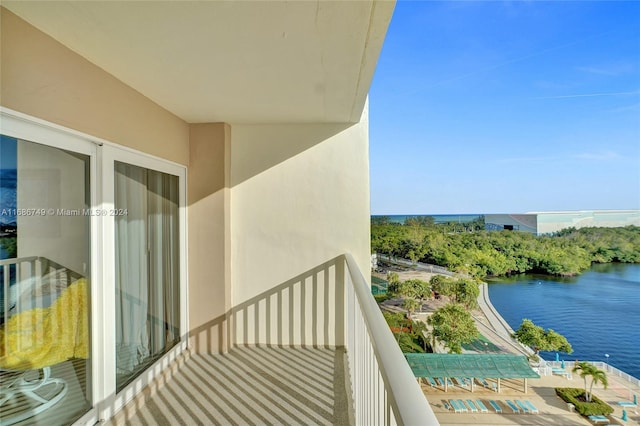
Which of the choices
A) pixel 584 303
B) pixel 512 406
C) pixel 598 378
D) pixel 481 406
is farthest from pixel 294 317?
pixel 584 303

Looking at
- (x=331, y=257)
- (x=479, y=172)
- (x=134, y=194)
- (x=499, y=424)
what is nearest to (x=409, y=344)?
(x=499, y=424)

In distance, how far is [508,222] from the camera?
5.79 meters

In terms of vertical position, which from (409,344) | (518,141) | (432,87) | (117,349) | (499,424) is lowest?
(499,424)

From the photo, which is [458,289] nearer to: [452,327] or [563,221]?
[452,327]

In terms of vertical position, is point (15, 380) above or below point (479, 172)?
below

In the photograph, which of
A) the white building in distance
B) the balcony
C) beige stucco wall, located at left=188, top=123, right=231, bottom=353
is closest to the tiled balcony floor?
the balcony

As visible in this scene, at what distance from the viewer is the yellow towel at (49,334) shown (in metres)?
1.45

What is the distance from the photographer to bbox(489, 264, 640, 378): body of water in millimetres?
4922

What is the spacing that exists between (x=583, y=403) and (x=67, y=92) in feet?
20.6

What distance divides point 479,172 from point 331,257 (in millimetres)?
10202

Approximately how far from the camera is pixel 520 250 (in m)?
4.91

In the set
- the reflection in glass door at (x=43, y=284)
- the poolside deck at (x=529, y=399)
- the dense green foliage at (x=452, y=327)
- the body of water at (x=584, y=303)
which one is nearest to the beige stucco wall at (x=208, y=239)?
the reflection in glass door at (x=43, y=284)

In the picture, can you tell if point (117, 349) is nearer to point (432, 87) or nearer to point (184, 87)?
point (184, 87)

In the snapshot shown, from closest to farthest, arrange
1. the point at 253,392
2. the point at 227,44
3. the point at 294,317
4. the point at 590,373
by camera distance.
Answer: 1. the point at 227,44
2. the point at 253,392
3. the point at 294,317
4. the point at 590,373
